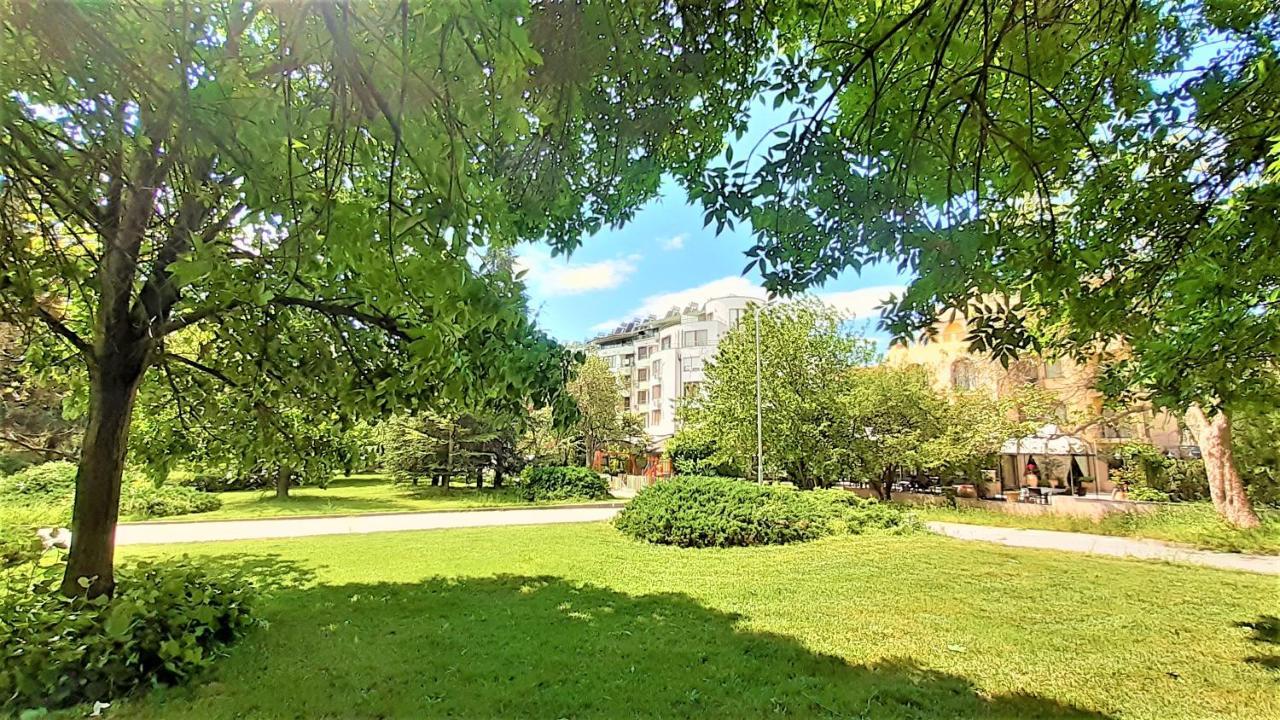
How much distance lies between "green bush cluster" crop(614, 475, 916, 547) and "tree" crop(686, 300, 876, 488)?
465cm

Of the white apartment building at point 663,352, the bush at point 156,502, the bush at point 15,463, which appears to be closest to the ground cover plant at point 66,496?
the bush at point 156,502

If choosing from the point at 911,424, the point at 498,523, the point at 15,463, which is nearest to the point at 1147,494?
the point at 911,424

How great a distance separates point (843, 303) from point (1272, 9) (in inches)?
626

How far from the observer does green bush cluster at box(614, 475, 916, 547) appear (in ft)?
34.8

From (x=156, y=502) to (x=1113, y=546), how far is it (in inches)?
854

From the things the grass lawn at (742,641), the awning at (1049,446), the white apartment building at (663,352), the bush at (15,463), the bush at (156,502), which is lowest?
the grass lawn at (742,641)

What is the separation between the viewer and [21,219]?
10.6 feet

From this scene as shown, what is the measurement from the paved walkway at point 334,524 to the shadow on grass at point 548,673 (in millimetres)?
7184

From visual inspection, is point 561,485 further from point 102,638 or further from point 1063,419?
point 102,638

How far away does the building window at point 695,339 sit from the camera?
45.4 meters

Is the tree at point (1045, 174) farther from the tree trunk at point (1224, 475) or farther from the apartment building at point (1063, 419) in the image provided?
the tree trunk at point (1224, 475)

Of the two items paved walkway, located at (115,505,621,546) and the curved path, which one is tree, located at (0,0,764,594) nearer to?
paved walkway, located at (115,505,621,546)

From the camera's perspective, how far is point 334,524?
45.0 ft

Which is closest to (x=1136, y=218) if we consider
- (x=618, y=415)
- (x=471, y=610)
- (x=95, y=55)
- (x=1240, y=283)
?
(x=1240, y=283)
